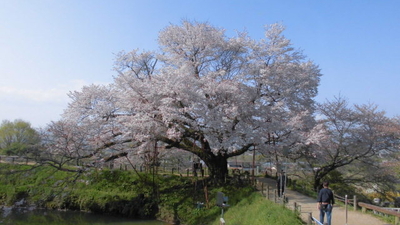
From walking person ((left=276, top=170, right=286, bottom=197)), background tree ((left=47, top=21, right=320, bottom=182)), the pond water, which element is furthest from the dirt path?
the pond water

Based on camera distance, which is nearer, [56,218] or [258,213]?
[258,213]

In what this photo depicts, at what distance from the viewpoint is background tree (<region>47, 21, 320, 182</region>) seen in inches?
709

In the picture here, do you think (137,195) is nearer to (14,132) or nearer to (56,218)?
(56,218)

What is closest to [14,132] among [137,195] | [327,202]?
[137,195]

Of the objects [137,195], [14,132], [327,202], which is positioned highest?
[14,132]

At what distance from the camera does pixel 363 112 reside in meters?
23.2

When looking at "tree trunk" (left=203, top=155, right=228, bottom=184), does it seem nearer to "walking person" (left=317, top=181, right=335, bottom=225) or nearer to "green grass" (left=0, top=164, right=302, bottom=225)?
"green grass" (left=0, top=164, right=302, bottom=225)

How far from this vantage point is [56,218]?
21078 millimetres

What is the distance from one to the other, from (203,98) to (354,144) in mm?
11801

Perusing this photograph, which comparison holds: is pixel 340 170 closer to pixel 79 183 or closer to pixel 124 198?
pixel 124 198

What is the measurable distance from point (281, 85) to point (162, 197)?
10293mm

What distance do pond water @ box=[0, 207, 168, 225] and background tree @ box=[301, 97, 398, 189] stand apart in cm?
1196

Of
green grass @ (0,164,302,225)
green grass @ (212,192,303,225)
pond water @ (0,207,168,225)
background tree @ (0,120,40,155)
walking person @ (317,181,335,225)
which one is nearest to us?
walking person @ (317,181,335,225)

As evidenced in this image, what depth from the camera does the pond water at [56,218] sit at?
19.7 metres
